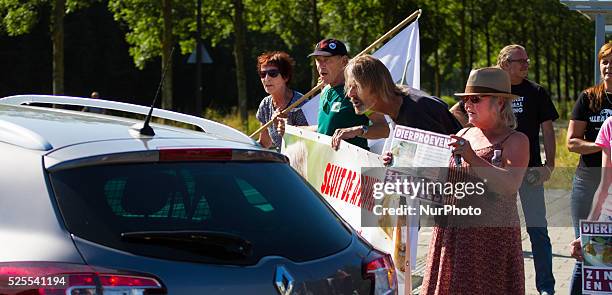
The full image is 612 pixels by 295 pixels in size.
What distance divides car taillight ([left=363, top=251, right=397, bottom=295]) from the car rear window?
0.41 feet

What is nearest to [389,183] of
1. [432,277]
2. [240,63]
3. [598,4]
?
[432,277]

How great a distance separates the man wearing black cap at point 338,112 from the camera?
261 inches

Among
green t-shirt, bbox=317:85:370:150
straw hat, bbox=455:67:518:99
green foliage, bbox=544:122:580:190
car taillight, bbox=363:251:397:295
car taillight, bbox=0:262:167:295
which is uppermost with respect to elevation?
straw hat, bbox=455:67:518:99

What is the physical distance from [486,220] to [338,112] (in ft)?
6.28

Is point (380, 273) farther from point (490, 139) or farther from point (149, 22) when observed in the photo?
point (149, 22)

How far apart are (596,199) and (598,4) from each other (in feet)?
A: 18.8

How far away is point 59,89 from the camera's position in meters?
26.1

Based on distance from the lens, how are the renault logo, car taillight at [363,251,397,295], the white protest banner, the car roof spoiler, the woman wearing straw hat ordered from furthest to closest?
the white protest banner, the woman wearing straw hat, the car roof spoiler, car taillight at [363,251,397,295], the renault logo

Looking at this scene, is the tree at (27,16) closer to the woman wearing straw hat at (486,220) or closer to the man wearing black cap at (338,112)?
the man wearing black cap at (338,112)

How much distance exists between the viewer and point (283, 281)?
360 centimetres

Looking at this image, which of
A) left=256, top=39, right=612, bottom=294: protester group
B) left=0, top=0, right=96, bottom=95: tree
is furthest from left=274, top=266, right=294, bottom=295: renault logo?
left=0, top=0, right=96, bottom=95: tree

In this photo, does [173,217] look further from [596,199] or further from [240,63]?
[240,63]

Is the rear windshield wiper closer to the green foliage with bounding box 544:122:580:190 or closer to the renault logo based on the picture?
the renault logo

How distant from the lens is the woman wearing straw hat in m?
5.29
